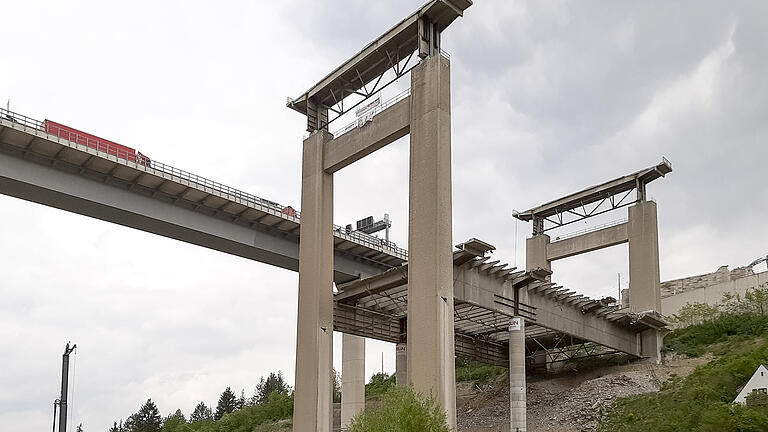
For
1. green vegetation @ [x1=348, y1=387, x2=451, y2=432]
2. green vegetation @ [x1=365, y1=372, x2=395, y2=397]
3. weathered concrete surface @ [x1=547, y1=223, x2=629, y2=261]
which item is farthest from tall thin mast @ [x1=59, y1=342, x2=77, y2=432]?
weathered concrete surface @ [x1=547, y1=223, x2=629, y2=261]

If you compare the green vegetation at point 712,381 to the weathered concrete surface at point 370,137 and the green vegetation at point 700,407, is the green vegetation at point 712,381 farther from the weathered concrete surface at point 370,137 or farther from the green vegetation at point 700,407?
the weathered concrete surface at point 370,137

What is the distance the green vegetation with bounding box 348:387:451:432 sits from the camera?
27.2 meters

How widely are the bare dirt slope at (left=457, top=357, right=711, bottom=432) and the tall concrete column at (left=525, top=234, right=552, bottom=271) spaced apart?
1390 cm

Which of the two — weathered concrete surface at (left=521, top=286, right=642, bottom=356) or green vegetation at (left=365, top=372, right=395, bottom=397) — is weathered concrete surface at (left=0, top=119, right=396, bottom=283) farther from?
green vegetation at (left=365, top=372, right=395, bottom=397)

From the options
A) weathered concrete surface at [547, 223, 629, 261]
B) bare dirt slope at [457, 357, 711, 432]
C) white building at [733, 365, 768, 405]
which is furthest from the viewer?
weathered concrete surface at [547, 223, 629, 261]

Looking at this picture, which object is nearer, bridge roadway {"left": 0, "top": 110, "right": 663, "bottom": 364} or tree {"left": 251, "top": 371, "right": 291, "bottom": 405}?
bridge roadway {"left": 0, "top": 110, "right": 663, "bottom": 364}

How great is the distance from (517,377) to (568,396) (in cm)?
1007

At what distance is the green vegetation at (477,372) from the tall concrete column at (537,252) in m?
9.57

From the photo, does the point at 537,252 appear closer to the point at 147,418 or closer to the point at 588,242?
the point at 588,242

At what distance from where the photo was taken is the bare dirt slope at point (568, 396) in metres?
49.9

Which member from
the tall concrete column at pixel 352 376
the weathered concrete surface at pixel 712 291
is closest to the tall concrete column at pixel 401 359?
the tall concrete column at pixel 352 376

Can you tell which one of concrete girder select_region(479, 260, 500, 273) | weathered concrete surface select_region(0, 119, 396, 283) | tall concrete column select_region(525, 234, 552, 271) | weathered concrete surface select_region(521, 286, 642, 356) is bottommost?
weathered concrete surface select_region(521, 286, 642, 356)

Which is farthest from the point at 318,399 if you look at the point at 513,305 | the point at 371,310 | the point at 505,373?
the point at 505,373

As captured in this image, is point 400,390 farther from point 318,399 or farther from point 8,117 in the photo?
point 8,117
